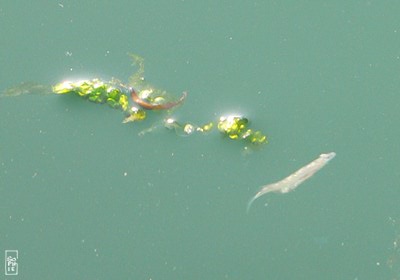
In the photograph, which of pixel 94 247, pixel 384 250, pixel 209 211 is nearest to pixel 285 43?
pixel 209 211

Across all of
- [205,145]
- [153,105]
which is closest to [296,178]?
[205,145]

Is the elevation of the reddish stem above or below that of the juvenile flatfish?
above

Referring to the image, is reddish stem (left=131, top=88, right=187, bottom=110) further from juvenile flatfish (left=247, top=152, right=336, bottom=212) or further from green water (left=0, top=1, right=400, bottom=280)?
juvenile flatfish (left=247, top=152, right=336, bottom=212)

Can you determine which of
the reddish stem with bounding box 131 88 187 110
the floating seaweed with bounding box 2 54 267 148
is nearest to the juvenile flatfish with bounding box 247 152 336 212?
the floating seaweed with bounding box 2 54 267 148

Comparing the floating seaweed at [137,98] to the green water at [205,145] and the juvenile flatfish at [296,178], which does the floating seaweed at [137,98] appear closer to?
the green water at [205,145]

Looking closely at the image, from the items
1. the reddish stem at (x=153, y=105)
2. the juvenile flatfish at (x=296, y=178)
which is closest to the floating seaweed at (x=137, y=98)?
the reddish stem at (x=153, y=105)

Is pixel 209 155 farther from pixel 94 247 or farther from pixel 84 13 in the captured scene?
pixel 84 13

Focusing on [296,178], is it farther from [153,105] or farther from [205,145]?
[153,105]
